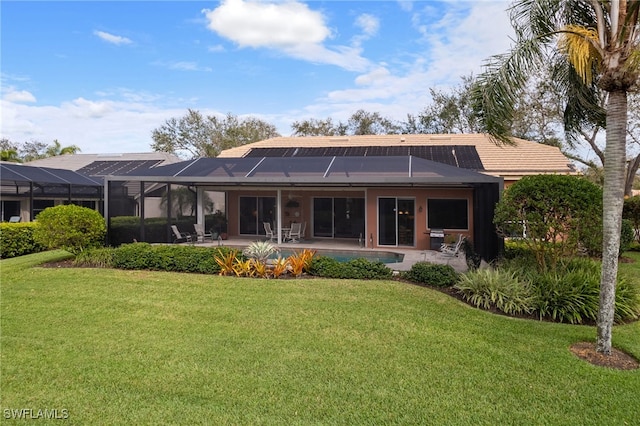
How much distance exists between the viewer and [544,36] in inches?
230

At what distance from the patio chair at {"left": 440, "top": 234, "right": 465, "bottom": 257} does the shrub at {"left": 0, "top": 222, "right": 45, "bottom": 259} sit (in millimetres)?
14010

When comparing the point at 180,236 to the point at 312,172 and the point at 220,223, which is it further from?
the point at 312,172

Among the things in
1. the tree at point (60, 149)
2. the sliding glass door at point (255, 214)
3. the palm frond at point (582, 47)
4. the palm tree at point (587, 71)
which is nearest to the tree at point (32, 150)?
the tree at point (60, 149)

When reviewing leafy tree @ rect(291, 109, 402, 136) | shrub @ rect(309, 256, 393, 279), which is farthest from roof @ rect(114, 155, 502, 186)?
leafy tree @ rect(291, 109, 402, 136)

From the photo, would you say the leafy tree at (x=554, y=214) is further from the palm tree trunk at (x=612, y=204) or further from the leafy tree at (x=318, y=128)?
the leafy tree at (x=318, y=128)

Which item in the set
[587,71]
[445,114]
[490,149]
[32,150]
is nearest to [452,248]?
[490,149]

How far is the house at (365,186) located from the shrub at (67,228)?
1.17 metres

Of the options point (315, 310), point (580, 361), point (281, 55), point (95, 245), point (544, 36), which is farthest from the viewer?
point (281, 55)

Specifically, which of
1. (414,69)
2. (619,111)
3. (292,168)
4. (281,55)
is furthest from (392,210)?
(619,111)

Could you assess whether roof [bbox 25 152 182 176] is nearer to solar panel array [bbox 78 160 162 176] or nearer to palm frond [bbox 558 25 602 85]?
solar panel array [bbox 78 160 162 176]

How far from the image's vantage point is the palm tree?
4965 mm

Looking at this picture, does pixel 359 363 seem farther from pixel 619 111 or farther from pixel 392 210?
pixel 392 210

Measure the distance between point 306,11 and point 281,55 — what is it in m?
6.92

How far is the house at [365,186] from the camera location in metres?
12.1
